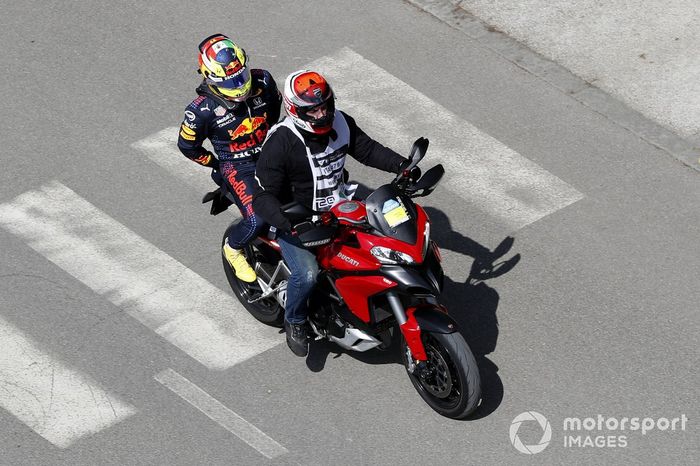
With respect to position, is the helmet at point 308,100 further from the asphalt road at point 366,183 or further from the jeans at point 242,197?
the asphalt road at point 366,183

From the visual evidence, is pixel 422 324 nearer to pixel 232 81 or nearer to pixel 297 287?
pixel 297 287

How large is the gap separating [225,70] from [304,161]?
1152mm

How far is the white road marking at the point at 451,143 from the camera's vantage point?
10.7 m

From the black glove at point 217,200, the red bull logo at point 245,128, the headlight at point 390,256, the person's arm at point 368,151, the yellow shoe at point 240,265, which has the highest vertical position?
the person's arm at point 368,151

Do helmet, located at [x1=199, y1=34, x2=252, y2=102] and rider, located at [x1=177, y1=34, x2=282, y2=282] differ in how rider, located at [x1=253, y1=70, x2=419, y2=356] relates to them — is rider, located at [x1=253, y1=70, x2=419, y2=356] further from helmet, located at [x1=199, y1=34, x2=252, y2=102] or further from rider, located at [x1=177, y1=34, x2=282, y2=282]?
helmet, located at [x1=199, y1=34, x2=252, y2=102]

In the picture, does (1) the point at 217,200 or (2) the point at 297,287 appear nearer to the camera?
(2) the point at 297,287

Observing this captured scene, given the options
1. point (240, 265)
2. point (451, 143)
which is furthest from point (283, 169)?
point (451, 143)

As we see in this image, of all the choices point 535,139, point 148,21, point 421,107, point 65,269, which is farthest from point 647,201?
point 148,21

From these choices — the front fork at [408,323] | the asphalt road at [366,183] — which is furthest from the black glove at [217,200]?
the front fork at [408,323]

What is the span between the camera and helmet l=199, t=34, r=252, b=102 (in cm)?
913

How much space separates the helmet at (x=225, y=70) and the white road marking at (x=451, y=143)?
98.3 inches

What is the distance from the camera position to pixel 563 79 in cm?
1214

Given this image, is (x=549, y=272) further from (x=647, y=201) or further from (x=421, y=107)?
(x=421, y=107)

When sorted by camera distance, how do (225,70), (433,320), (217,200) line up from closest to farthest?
1. (433,320)
2. (225,70)
3. (217,200)
